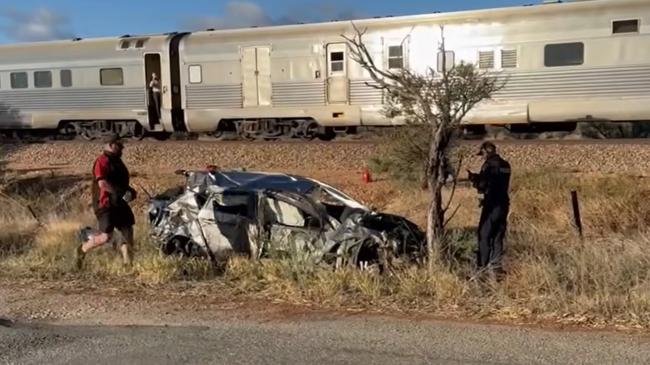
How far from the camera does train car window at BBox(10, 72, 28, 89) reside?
2267 cm

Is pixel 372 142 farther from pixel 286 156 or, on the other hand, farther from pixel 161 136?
pixel 161 136

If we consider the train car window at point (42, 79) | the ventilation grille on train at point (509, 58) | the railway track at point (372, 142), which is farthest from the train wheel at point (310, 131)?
the train car window at point (42, 79)

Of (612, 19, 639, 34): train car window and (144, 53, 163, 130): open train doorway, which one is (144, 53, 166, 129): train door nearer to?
(144, 53, 163, 130): open train doorway

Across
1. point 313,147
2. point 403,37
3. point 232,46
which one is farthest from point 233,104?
point 403,37

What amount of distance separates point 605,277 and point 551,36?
10165 millimetres

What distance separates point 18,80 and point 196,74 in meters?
5.98

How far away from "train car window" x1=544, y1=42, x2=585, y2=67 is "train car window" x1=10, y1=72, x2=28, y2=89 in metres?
14.5

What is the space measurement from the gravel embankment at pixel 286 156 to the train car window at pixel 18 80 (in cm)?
189

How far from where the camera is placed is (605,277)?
7.29 meters

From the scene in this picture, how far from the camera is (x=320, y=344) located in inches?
219

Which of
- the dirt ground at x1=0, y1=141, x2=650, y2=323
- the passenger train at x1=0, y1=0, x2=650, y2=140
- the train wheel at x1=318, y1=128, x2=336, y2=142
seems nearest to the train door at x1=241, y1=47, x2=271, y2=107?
the passenger train at x1=0, y1=0, x2=650, y2=140

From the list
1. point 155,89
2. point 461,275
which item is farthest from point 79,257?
point 155,89

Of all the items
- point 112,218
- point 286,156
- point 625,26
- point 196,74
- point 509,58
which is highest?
point 625,26

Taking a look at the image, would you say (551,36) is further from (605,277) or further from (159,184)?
(605,277)
